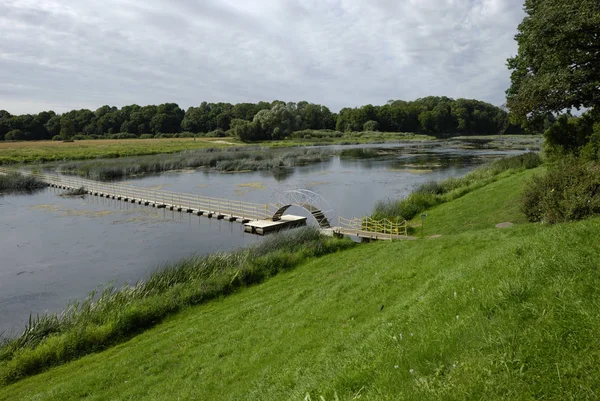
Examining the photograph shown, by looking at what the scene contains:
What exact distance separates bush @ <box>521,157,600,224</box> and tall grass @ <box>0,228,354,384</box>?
28.7 ft

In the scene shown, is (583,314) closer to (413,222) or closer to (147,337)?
(147,337)

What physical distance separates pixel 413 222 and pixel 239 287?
12221mm

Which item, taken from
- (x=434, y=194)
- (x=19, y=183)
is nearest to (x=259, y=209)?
(x=434, y=194)

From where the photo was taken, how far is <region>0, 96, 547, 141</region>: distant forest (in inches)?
5221

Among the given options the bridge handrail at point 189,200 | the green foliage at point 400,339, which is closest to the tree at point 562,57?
the green foliage at point 400,339

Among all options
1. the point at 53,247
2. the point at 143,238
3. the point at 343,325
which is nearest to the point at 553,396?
the point at 343,325

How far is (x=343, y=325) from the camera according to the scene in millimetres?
7930

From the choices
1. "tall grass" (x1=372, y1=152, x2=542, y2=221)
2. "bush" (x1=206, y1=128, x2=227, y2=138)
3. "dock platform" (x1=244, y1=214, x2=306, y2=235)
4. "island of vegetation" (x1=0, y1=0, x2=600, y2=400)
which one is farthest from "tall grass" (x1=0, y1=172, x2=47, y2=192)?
"bush" (x1=206, y1=128, x2=227, y2=138)

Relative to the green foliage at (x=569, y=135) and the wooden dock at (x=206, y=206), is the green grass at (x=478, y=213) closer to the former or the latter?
the green foliage at (x=569, y=135)

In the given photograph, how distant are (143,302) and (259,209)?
18.0m

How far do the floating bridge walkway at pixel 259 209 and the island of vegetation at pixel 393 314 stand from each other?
5.55ft

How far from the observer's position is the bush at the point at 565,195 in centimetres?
1234

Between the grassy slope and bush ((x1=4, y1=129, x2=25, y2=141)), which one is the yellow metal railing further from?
bush ((x1=4, y1=129, x2=25, y2=141))

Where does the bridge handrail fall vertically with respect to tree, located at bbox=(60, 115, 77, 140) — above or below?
below
